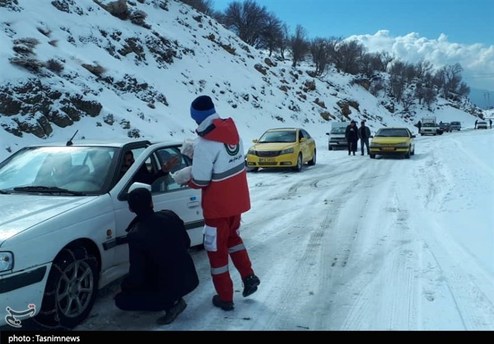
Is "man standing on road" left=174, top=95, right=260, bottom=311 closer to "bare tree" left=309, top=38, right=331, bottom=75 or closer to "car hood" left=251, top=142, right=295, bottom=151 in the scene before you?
"car hood" left=251, top=142, right=295, bottom=151

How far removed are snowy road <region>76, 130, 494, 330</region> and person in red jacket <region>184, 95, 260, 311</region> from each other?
1.47 feet

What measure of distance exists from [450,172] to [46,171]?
11.2 meters

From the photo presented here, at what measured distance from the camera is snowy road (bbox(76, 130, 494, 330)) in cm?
409

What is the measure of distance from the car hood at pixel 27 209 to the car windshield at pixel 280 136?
12.7 meters

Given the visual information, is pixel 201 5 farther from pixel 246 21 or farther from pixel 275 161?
pixel 275 161

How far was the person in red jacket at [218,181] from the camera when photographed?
420 cm

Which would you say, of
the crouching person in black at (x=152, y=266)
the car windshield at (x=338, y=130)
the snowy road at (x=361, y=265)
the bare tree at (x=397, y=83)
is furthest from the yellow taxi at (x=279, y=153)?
the bare tree at (x=397, y=83)

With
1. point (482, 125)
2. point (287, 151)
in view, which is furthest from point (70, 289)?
point (482, 125)

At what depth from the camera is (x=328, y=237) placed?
696 cm

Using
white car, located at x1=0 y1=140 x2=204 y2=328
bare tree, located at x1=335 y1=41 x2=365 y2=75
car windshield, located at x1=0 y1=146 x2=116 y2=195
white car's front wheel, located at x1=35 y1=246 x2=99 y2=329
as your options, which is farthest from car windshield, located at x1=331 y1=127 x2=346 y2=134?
bare tree, located at x1=335 y1=41 x2=365 y2=75

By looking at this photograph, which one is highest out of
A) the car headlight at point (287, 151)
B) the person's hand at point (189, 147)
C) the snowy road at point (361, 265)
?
the person's hand at point (189, 147)

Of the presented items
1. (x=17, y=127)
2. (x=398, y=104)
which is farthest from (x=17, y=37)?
(x=398, y=104)

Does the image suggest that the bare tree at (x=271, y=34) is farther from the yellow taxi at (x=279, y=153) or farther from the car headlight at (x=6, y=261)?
the car headlight at (x=6, y=261)
